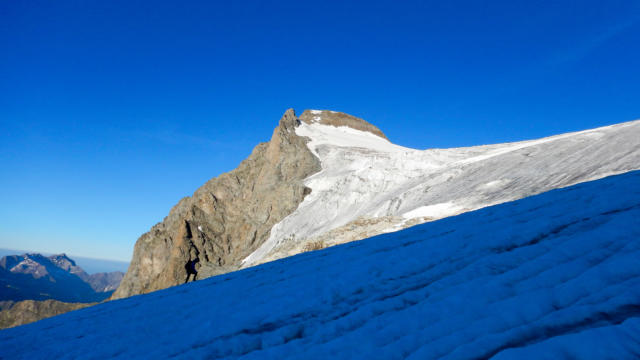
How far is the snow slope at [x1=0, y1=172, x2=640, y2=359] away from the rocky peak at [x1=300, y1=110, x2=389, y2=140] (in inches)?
1912

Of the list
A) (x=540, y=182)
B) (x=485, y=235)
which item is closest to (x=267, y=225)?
(x=540, y=182)

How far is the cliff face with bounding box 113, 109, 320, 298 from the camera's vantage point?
3391 cm

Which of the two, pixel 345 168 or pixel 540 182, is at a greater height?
pixel 345 168

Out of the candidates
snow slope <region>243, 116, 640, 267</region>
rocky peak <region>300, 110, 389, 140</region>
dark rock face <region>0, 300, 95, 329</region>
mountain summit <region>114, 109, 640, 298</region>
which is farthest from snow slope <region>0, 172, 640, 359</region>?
dark rock face <region>0, 300, 95, 329</region>

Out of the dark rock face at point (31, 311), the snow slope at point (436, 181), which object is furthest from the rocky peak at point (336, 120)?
the dark rock face at point (31, 311)

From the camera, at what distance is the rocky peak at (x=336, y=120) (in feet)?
176

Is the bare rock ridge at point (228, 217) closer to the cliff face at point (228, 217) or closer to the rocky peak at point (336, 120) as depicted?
the cliff face at point (228, 217)

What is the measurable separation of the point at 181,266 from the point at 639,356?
128 feet

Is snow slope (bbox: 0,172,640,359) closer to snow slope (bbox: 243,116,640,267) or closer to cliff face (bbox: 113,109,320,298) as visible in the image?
snow slope (bbox: 243,116,640,267)

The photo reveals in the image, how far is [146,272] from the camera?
41.4m

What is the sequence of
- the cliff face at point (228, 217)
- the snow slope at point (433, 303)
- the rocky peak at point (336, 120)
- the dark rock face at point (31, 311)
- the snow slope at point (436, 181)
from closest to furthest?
the snow slope at point (433, 303) → the snow slope at point (436, 181) → the cliff face at point (228, 217) → the dark rock face at point (31, 311) → the rocky peak at point (336, 120)

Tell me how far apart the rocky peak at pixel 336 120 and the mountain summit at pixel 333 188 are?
219mm

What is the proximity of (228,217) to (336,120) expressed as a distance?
23.5 m

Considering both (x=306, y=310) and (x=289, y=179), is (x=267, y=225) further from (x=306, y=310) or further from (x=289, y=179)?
(x=306, y=310)
